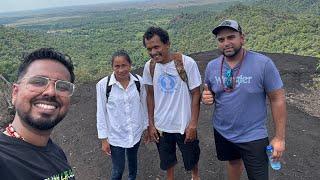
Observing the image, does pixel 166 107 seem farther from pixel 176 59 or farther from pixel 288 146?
pixel 288 146

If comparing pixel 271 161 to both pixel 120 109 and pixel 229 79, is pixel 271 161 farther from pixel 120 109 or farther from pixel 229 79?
pixel 120 109

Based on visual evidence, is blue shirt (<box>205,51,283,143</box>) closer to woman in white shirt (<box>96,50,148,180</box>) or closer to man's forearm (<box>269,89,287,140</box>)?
man's forearm (<box>269,89,287,140</box>)

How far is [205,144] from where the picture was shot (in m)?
4.91

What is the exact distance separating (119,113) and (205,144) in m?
2.21

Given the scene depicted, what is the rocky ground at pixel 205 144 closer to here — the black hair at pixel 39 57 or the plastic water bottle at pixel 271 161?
the plastic water bottle at pixel 271 161

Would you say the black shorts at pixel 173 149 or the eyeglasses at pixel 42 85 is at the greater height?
the eyeglasses at pixel 42 85

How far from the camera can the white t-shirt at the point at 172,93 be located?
2926 mm

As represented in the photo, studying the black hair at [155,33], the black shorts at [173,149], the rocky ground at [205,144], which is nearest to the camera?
the black hair at [155,33]

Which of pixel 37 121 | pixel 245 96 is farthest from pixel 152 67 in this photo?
pixel 37 121

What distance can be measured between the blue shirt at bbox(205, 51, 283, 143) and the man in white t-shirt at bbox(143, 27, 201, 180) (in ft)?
0.80

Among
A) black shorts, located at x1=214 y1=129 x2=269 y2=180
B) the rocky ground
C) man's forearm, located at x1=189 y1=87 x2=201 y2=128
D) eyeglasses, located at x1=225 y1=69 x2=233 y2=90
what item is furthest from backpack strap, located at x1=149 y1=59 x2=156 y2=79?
the rocky ground

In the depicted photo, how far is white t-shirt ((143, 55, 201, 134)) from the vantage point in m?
2.93

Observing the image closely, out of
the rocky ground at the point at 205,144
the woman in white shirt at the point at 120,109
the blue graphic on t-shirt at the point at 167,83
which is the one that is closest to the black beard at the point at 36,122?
the woman in white shirt at the point at 120,109

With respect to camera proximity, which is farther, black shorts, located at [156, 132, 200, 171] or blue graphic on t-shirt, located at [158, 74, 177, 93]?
black shorts, located at [156, 132, 200, 171]
